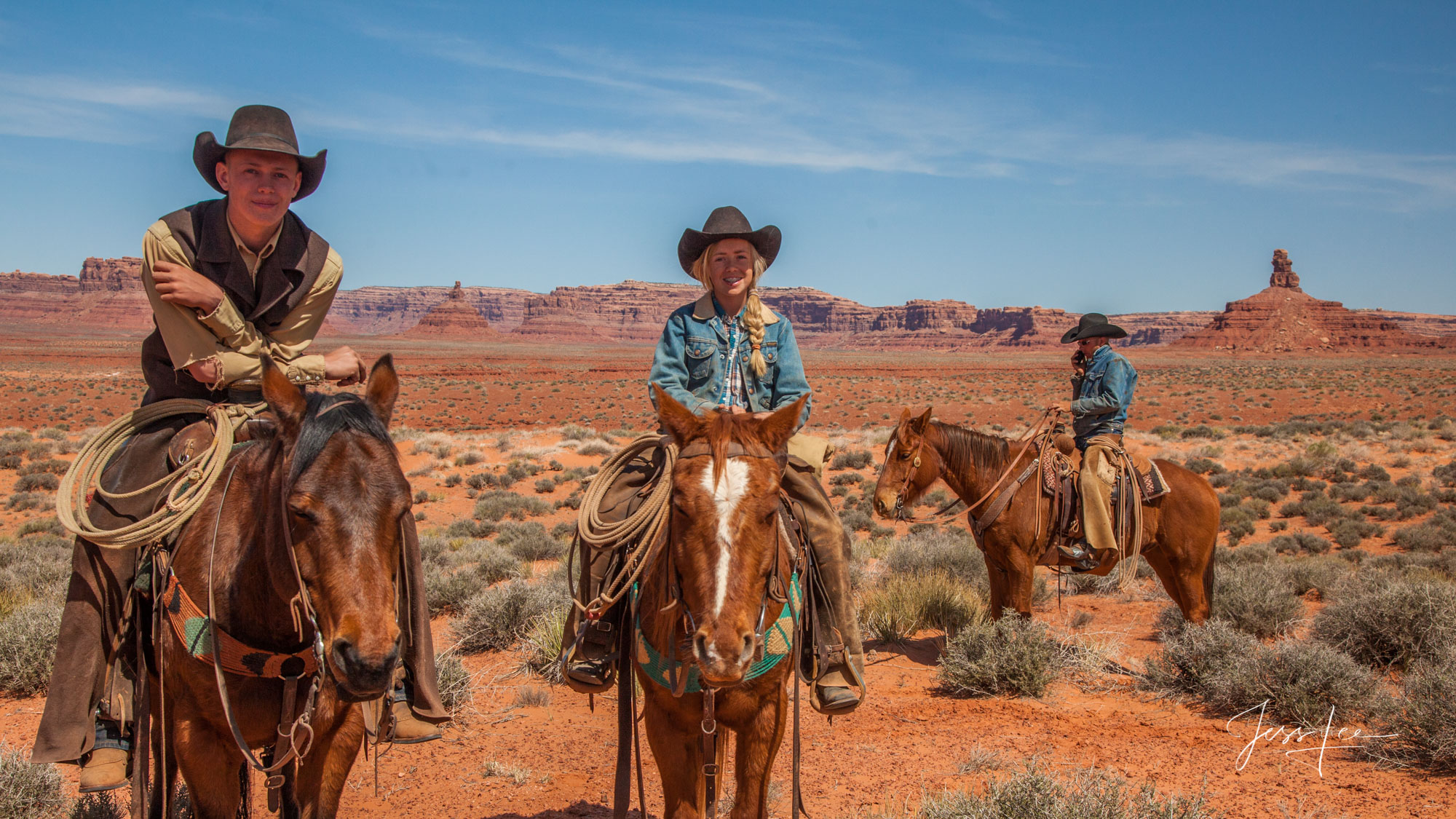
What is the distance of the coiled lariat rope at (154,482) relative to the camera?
307 cm

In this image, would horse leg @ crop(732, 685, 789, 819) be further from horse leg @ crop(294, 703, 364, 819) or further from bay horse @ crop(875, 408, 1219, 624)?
bay horse @ crop(875, 408, 1219, 624)

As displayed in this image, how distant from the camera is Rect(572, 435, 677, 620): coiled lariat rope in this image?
3.56 meters

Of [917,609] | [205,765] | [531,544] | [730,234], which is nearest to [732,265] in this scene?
[730,234]

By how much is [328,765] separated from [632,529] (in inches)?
57.4

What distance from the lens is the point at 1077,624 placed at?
9.77 m

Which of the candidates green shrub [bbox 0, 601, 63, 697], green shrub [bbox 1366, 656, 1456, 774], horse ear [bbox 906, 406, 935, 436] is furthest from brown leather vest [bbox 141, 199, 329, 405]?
green shrub [bbox 1366, 656, 1456, 774]

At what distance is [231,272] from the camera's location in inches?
139

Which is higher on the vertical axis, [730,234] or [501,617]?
[730,234]

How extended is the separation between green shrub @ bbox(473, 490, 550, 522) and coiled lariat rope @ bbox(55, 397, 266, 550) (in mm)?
13492

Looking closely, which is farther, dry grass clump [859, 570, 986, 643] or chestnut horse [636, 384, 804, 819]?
dry grass clump [859, 570, 986, 643]

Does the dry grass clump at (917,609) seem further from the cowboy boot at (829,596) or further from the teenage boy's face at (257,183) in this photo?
the teenage boy's face at (257,183)

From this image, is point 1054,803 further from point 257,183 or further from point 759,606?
point 257,183

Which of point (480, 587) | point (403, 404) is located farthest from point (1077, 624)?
point (403, 404)

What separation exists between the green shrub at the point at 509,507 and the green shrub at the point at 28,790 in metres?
11.8
